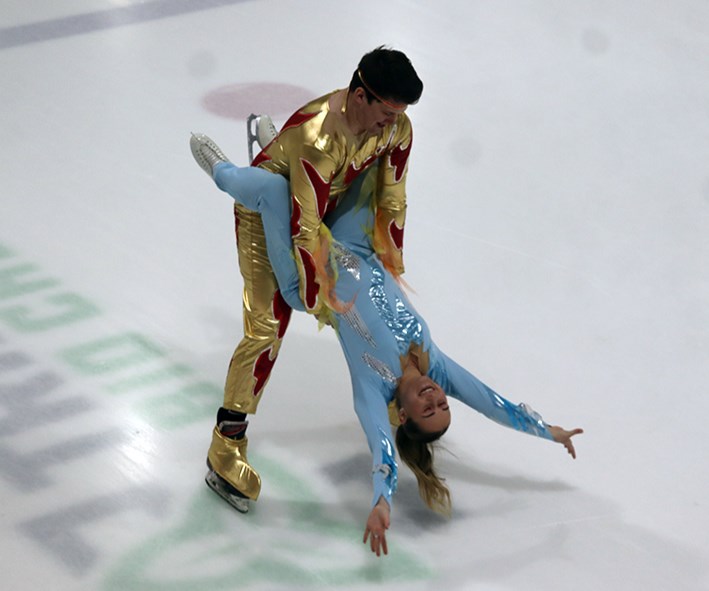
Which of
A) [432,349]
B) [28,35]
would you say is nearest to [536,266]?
[432,349]

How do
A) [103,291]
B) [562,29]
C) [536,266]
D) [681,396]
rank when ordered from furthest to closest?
[562,29] < [536,266] < [103,291] < [681,396]

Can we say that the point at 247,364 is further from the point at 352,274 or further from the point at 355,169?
the point at 355,169

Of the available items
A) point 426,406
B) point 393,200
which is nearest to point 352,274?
point 393,200

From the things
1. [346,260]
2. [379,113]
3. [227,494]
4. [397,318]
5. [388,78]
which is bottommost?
[227,494]

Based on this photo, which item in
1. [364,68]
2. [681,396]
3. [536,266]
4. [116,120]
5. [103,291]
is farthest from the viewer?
[116,120]

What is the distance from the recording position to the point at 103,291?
4383 mm

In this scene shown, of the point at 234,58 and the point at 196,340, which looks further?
the point at 234,58

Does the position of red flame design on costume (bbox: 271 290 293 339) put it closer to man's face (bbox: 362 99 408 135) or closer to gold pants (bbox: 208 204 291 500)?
gold pants (bbox: 208 204 291 500)

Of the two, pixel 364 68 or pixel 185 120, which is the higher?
pixel 364 68

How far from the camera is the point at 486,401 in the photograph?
3.52 metres

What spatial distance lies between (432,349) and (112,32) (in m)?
3.68

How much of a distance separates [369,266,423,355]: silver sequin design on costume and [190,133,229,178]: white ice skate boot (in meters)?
0.60

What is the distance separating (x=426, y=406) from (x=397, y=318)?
0.31m

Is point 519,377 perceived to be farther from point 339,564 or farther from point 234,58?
Answer: point 234,58
